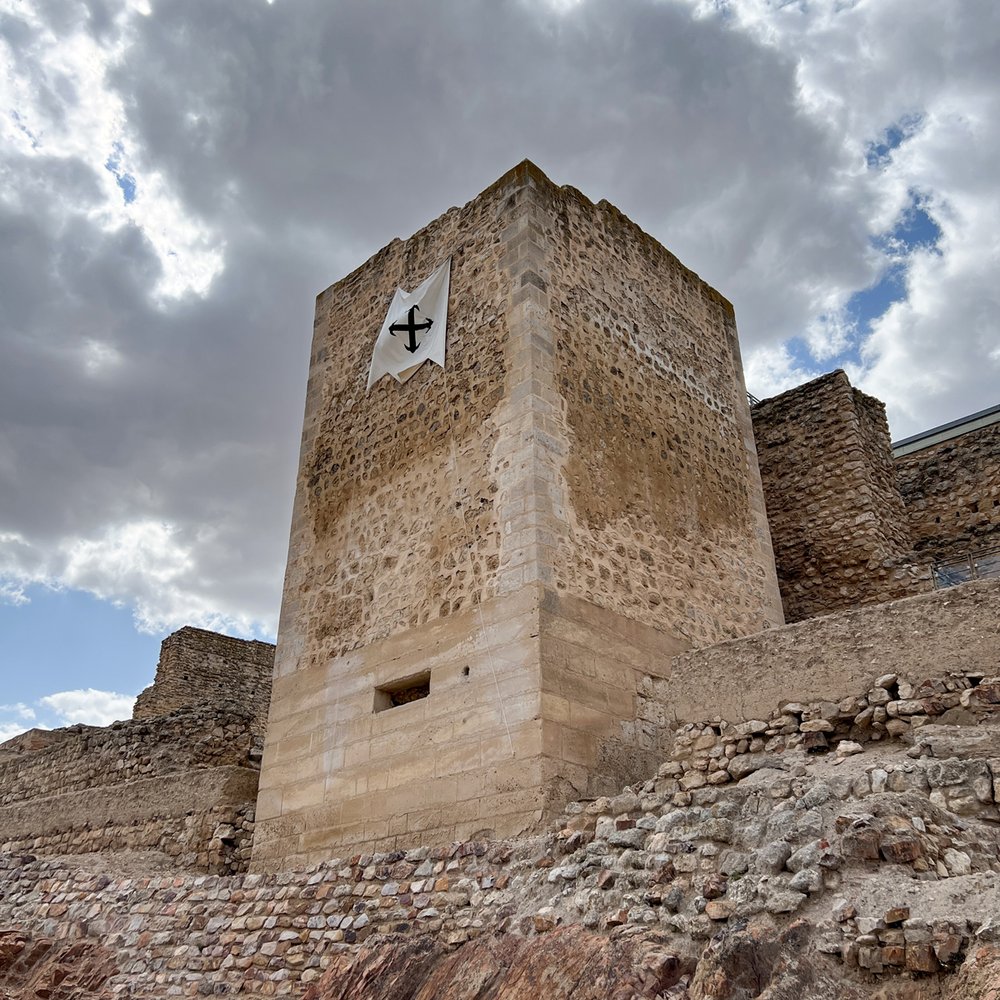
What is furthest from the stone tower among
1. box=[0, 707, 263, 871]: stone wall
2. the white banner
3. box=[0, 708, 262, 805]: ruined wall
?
box=[0, 708, 262, 805]: ruined wall

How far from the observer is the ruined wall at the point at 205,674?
17516mm

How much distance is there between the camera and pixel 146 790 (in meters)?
9.88

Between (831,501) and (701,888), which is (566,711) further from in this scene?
(831,501)

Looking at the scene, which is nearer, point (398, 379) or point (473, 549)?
point (473, 549)

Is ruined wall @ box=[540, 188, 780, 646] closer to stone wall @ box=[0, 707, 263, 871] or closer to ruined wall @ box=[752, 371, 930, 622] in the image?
ruined wall @ box=[752, 371, 930, 622]

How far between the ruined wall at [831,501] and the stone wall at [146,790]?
20.6 ft

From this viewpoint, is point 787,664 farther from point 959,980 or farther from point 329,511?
point 329,511

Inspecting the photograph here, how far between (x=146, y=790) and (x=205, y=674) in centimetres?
848

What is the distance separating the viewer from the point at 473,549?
7.60m

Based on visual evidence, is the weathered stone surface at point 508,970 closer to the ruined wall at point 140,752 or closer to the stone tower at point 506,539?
the stone tower at point 506,539

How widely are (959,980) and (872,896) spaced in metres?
0.55

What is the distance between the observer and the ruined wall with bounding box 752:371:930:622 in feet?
34.5

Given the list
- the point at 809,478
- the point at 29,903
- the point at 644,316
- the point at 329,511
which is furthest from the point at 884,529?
the point at 29,903

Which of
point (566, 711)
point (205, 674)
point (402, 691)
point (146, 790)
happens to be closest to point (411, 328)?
point (402, 691)
